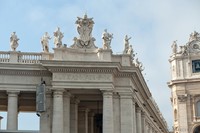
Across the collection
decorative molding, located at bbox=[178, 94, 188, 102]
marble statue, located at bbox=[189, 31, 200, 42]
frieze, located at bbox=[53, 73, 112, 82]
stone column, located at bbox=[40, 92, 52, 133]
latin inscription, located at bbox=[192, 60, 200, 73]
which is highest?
marble statue, located at bbox=[189, 31, 200, 42]

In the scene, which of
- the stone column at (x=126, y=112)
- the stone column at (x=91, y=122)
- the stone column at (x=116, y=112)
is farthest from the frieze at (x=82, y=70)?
the stone column at (x=91, y=122)

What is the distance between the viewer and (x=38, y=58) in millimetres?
43281

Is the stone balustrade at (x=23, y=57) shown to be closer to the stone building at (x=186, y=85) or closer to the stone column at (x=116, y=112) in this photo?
the stone column at (x=116, y=112)

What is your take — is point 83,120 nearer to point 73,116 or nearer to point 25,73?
point 73,116

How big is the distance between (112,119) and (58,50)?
815 cm

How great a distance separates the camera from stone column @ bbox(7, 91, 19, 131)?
40.8 meters

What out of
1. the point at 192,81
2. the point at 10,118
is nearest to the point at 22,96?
the point at 10,118

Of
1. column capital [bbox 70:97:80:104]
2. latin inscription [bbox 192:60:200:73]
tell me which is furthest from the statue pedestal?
latin inscription [bbox 192:60:200:73]

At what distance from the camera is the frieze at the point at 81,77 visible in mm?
40969

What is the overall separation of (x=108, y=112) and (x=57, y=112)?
4650mm

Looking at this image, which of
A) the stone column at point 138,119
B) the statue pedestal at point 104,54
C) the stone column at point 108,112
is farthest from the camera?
the stone column at point 138,119

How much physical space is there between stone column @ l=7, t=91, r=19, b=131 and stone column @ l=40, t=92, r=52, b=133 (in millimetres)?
2368

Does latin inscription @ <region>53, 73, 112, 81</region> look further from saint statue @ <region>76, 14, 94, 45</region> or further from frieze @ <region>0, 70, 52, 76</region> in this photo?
saint statue @ <region>76, 14, 94, 45</region>

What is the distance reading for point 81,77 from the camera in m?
41.4
